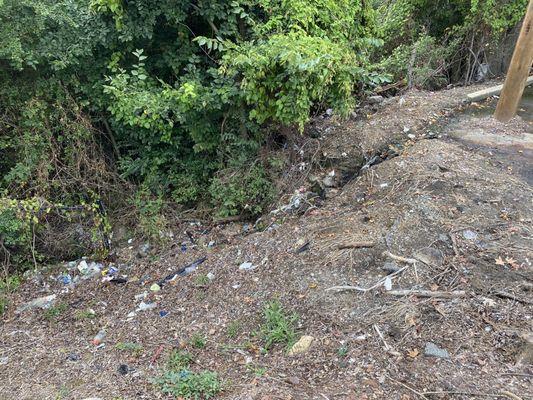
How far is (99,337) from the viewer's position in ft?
12.2

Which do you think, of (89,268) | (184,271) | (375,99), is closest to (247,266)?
(184,271)

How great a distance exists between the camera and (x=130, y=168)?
531 centimetres

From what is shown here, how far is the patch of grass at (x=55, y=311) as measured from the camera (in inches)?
166

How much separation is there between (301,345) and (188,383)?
738mm

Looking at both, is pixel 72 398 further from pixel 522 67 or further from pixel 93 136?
pixel 522 67

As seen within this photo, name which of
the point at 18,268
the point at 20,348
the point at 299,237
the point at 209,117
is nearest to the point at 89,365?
the point at 20,348

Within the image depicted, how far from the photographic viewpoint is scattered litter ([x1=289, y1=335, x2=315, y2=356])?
2.92m

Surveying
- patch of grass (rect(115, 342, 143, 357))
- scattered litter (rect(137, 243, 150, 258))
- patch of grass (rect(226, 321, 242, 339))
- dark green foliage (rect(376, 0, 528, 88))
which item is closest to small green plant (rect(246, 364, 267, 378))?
patch of grass (rect(226, 321, 242, 339))

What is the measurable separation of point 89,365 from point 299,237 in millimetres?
1955

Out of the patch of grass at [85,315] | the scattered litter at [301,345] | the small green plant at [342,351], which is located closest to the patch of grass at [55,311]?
the patch of grass at [85,315]

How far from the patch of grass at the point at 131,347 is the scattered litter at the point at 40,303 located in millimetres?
1372

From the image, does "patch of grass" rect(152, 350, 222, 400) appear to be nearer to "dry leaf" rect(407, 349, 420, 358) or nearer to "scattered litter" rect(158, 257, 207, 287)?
"dry leaf" rect(407, 349, 420, 358)

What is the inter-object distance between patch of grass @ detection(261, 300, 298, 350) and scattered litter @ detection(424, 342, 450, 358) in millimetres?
826

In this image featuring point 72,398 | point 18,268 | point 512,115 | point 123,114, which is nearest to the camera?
point 72,398
